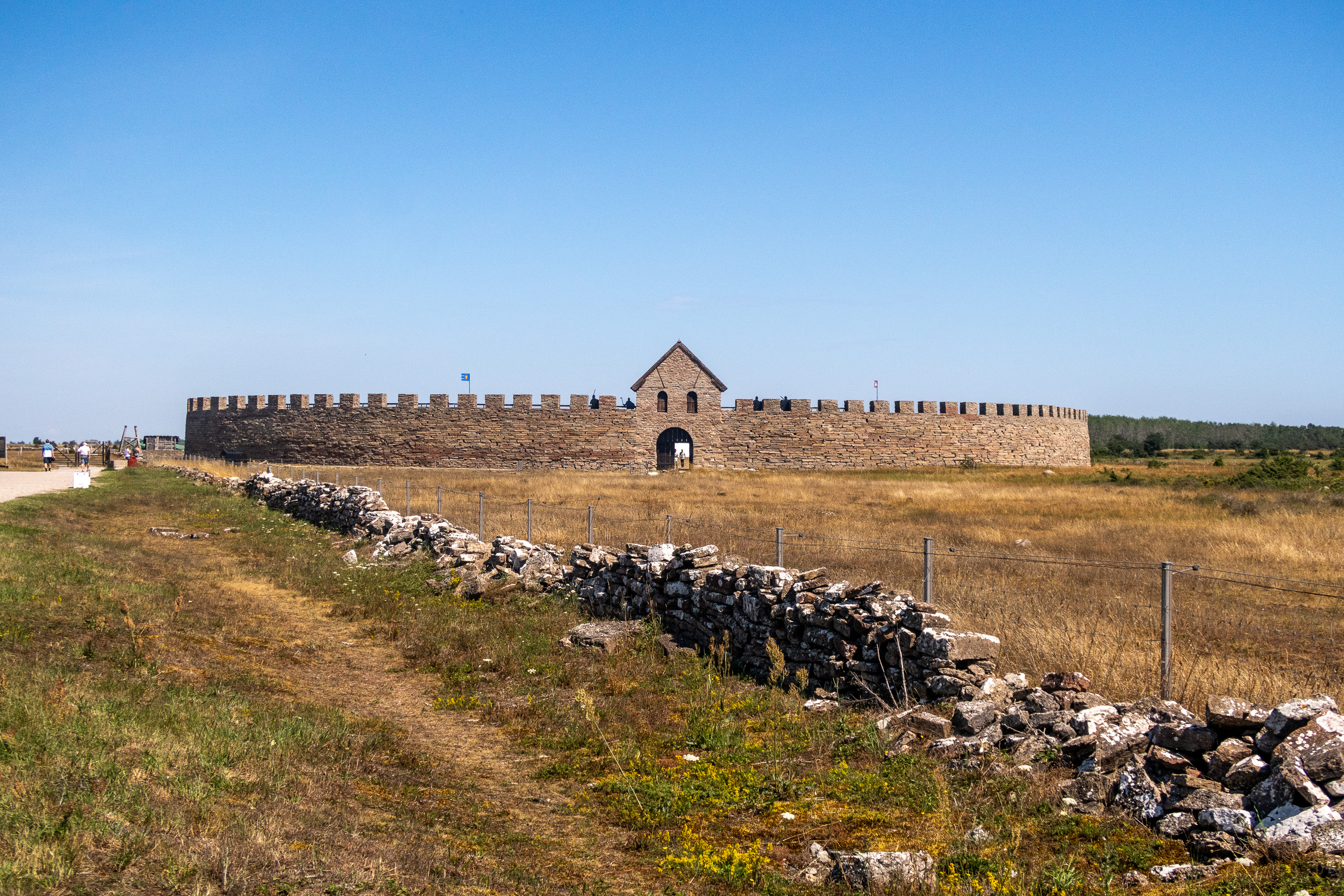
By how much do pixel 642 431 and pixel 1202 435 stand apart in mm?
108616

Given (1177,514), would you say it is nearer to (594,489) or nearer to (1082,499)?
(1082,499)

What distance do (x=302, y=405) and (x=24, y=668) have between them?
45.0 metres

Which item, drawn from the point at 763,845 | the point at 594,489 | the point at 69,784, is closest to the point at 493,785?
the point at 763,845

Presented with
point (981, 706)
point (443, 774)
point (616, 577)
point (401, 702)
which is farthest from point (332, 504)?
point (981, 706)

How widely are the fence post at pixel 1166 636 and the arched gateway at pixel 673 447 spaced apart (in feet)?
136

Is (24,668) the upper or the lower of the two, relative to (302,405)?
lower

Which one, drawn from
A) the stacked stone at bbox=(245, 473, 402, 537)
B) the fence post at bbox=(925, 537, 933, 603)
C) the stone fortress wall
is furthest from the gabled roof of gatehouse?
the fence post at bbox=(925, 537, 933, 603)

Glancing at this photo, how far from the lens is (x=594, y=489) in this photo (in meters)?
28.6

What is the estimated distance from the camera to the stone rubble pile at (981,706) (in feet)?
16.1

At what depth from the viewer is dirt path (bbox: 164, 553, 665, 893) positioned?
5.80 m

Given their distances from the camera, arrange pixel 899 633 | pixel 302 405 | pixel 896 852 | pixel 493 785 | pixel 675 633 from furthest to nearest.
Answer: pixel 302 405 < pixel 675 633 < pixel 899 633 < pixel 493 785 < pixel 896 852

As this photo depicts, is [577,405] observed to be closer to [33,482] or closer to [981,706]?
[33,482]

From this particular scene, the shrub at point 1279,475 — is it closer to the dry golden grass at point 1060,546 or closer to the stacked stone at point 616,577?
the dry golden grass at point 1060,546

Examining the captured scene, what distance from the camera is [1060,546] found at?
15.9 metres
